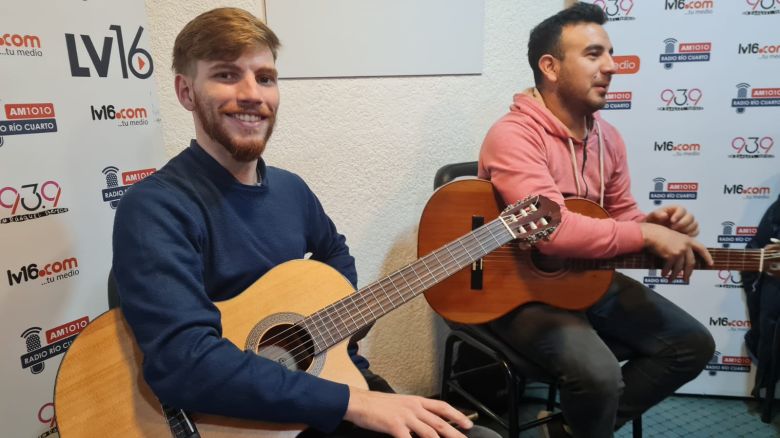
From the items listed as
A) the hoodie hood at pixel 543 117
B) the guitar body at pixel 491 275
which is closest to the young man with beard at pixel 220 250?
the guitar body at pixel 491 275

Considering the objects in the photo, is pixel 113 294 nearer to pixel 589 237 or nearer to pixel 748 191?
pixel 589 237

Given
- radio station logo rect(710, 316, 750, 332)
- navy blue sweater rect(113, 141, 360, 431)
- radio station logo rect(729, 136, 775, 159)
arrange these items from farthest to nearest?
radio station logo rect(710, 316, 750, 332)
radio station logo rect(729, 136, 775, 159)
navy blue sweater rect(113, 141, 360, 431)

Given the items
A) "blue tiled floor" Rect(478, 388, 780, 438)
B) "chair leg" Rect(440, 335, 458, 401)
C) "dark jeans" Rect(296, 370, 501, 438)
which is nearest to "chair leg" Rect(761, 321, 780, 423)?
"blue tiled floor" Rect(478, 388, 780, 438)

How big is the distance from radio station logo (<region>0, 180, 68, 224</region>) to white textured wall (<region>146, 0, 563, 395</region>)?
48 cm

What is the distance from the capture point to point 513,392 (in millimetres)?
1566

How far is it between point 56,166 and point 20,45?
0.36 metres

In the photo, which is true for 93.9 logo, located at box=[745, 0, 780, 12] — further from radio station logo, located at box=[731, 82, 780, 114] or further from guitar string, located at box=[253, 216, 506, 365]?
guitar string, located at box=[253, 216, 506, 365]

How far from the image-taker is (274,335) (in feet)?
3.87

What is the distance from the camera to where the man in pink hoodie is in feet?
4.85

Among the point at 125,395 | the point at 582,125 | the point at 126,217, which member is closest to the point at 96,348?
the point at 125,395

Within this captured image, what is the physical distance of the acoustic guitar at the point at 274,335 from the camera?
1.00 meters

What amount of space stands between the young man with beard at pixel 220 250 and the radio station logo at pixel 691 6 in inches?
73.3

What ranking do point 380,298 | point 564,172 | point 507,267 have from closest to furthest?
point 380,298
point 507,267
point 564,172

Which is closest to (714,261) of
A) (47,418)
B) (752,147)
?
(752,147)
